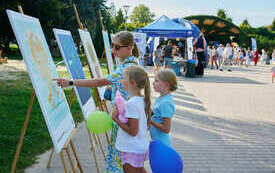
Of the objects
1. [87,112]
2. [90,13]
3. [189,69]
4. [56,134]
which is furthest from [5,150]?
[90,13]

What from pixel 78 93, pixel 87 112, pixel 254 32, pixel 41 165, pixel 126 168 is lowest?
pixel 254 32

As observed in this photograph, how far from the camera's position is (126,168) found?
2689 mm

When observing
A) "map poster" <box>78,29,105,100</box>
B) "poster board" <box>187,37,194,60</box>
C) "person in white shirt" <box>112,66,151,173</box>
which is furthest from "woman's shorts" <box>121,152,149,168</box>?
"poster board" <box>187,37,194,60</box>

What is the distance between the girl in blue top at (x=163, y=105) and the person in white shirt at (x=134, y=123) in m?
0.20

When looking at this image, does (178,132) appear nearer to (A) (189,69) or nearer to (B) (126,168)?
(B) (126,168)

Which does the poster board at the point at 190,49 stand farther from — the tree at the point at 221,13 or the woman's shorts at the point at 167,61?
the tree at the point at 221,13

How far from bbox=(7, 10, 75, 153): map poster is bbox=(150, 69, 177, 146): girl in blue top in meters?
0.91

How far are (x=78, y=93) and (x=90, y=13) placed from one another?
3219 cm

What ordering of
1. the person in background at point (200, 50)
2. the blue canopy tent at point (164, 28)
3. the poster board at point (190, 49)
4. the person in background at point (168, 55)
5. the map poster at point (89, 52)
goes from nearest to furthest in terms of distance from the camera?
the map poster at point (89, 52) < the person in background at point (168, 55) < the person in background at point (200, 50) < the blue canopy tent at point (164, 28) < the poster board at point (190, 49)

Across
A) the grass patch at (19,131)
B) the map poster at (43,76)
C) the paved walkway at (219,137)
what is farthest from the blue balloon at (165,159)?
the grass patch at (19,131)

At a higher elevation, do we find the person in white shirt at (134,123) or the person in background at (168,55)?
the person in white shirt at (134,123)

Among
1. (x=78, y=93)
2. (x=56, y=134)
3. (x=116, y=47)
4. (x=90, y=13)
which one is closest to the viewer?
(x=56, y=134)

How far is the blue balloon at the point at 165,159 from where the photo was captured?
7.89 ft

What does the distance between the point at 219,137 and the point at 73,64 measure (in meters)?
3.35
